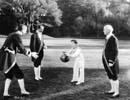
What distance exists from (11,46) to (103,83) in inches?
154

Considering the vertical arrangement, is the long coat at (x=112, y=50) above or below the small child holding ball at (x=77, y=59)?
above

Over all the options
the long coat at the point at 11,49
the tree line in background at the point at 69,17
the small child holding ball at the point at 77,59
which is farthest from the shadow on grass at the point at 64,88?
the tree line in background at the point at 69,17

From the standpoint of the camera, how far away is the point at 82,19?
2586 inches

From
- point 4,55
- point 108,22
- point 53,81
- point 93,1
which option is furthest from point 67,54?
point 93,1

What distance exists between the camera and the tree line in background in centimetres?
5925

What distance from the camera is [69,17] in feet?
226

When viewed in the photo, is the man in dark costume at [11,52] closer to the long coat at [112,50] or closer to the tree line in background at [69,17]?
the long coat at [112,50]

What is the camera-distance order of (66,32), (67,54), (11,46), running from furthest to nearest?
(66,32)
(67,54)
(11,46)

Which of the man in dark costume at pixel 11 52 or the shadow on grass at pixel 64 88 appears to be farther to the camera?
the shadow on grass at pixel 64 88

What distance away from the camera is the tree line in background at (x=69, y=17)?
2333 inches

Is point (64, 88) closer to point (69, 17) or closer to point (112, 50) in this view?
point (112, 50)

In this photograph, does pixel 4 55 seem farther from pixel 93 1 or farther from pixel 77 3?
pixel 77 3

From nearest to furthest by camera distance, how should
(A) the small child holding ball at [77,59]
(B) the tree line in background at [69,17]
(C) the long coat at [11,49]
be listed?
1. (C) the long coat at [11,49]
2. (A) the small child holding ball at [77,59]
3. (B) the tree line in background at [69,17]

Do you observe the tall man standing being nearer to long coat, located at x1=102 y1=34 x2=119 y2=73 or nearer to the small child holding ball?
long coat, located at x1=102 y1=34 x2=119 y2=73
